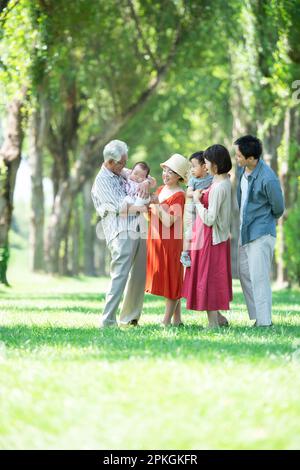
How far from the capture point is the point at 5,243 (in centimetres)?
2628

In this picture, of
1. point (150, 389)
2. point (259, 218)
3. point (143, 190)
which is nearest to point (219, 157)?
point (259, 218)

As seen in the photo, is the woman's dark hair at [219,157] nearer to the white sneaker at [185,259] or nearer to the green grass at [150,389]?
the white sneaker at [185,259]

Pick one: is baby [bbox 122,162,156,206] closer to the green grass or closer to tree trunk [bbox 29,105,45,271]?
the green grass

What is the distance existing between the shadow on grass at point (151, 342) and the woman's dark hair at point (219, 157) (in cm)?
198

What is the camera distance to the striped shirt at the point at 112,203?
12.6 meters

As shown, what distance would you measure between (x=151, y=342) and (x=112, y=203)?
2.67m

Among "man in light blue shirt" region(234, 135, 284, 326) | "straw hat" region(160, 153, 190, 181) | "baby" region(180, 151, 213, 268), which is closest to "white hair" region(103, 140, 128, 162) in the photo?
"straw hat" region(160, 153, 190, 181)

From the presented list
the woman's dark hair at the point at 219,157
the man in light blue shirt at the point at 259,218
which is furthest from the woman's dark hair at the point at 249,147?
the woman's dark hair at the point at 219,157

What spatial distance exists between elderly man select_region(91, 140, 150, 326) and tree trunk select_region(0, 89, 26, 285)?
42.6 ft

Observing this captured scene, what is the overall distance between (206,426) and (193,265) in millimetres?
6132

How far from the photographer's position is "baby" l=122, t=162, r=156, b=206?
41.7 ft

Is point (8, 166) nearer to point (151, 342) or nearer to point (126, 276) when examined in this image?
point (126, 276)

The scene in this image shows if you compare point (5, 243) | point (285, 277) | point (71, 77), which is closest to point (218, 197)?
point (5, 243)

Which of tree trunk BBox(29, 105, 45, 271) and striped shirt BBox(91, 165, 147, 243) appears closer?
striped shirt BBox(91, 165, 147, 243)
